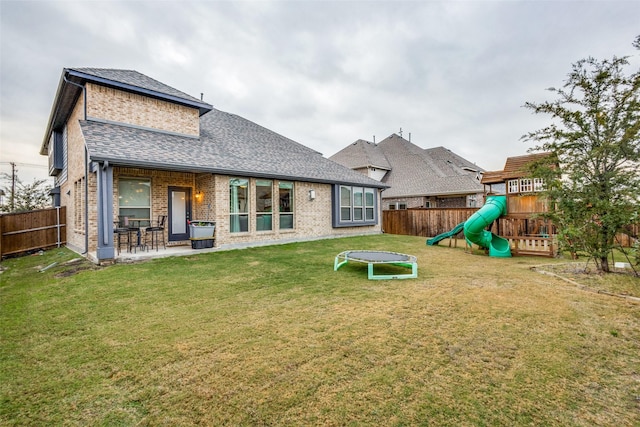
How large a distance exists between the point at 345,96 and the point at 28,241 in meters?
17.9

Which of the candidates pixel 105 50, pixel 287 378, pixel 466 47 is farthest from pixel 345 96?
pixel 287 378

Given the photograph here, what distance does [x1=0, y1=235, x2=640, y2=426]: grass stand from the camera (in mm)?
2074

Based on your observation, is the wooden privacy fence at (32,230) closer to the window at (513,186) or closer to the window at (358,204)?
the window at (358,204)

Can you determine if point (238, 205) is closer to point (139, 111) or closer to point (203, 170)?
point (203, 170)

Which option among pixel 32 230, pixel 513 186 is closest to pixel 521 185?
pixel 513 186

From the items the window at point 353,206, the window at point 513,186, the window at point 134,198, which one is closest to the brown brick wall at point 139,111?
the window at point 134,198

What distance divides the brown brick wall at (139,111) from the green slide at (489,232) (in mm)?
11373

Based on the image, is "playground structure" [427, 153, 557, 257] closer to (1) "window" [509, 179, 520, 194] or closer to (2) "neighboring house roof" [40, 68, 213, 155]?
(1) "window" [509, 179, 520, 194]

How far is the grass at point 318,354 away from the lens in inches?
81.7

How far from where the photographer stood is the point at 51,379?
2492 mm

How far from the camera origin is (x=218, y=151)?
36.3ft

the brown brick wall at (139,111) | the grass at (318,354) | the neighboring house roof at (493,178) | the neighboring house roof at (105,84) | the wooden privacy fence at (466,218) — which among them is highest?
the neighboring house roof at (105,84)

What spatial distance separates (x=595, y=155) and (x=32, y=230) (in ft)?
58.4

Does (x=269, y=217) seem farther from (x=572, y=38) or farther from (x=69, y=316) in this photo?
(x=572, y=38)
